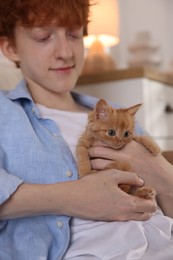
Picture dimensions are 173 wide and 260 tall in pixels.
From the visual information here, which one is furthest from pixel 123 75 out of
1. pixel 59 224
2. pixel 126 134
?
pixel 59 224

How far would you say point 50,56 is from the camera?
115 cm

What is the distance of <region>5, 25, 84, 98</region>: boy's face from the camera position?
1148 millimetres

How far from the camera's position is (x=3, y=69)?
53.7 inches

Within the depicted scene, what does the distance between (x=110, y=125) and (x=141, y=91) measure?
102 cm

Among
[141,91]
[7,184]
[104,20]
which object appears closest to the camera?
[7,184]

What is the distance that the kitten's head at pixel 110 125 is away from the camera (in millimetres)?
1011

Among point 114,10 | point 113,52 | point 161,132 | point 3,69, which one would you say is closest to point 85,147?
point 3,69

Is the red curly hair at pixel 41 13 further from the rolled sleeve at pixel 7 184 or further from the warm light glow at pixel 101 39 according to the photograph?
the warm light glow at pixel 101 39

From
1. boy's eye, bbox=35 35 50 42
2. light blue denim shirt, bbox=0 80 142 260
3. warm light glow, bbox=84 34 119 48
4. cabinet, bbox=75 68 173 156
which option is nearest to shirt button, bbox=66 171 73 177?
light blue denim shirt, bbox=0 80 142 260

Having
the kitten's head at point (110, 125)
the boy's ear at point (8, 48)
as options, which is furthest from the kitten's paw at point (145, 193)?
the boy's ear at point (8, 48)

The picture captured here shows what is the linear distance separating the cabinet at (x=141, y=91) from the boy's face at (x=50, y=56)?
0.81 m

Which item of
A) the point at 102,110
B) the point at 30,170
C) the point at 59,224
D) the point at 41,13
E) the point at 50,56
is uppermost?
the point at 41,13

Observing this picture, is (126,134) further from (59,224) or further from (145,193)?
(59,224)

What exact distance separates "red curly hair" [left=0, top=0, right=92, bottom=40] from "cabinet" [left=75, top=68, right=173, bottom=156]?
2.78 feet
